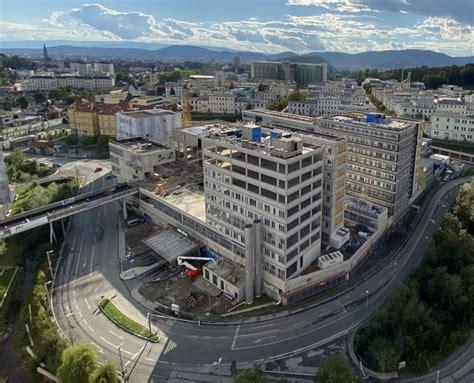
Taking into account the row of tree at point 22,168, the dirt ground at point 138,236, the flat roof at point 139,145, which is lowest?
the dirt ground at point 138,236

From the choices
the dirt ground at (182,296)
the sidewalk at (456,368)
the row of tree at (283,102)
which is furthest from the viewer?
the row of tree at (283,102)

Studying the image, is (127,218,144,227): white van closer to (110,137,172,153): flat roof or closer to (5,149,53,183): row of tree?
(110,137,172,153): flat roof

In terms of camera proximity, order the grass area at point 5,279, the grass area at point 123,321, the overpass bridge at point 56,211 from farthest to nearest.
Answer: the overpass bridge at point 56,211, the grass area at point 5,279, the grass area at point 123,321

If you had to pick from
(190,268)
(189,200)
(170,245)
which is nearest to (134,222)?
(189,200)

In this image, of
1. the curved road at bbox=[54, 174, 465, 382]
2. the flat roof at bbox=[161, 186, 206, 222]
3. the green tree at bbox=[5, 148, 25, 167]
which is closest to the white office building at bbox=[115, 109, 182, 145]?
the green tree at bbox=[5, 148, 25, 167]

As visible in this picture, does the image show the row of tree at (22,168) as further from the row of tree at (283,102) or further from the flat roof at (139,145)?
the row of tree at (283,102)

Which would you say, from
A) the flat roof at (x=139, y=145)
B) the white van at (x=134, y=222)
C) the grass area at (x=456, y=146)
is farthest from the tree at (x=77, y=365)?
the grass area at (x=456, y=146)

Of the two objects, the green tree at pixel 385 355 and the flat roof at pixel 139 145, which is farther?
the flat roof at pixel 139 145
